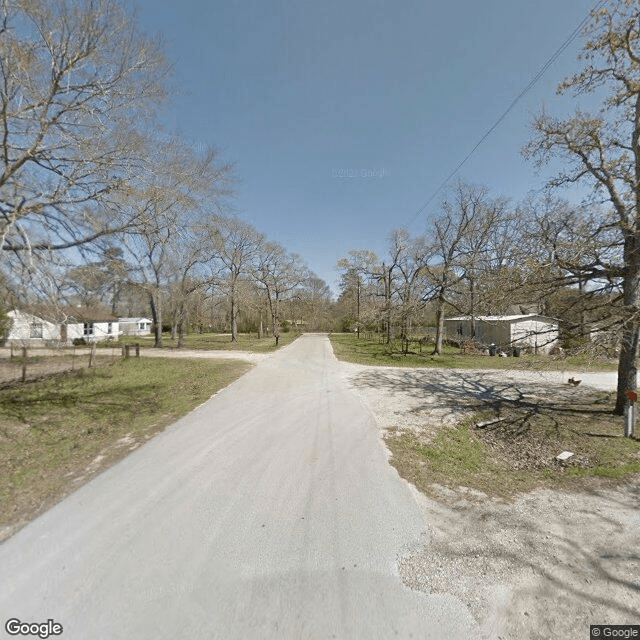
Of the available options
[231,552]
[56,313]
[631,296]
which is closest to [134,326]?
[56,313]

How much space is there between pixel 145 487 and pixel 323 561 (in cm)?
269

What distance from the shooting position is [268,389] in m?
9.29

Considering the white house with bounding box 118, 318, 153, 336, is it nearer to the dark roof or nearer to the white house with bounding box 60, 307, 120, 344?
the white house with bounding box 60, 307, 120, 344

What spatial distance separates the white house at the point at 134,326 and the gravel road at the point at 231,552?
2010 inches

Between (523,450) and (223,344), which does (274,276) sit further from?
(523,450)

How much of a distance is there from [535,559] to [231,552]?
111 inches

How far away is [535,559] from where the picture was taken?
8.50ft

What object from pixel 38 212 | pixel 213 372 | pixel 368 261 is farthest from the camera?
pixel 368 261

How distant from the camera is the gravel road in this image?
2064 mm

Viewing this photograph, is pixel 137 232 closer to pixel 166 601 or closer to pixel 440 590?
pixel 166 601

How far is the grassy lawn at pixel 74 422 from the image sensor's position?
3850mm

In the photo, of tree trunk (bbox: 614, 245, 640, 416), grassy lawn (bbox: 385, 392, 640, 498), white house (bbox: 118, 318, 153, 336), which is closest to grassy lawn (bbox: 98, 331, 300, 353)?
A: white house (bbox: 118, 318, 153, 336)

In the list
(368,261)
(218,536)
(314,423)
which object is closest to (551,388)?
(314,423)

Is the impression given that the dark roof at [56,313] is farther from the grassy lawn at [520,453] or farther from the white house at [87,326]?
the grassy lawn at [520,453]
